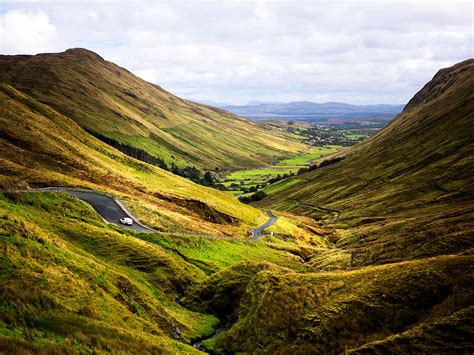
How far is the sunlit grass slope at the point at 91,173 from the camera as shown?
294ft

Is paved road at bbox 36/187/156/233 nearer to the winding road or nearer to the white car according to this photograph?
the winding road

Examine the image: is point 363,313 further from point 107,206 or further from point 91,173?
point 91,173

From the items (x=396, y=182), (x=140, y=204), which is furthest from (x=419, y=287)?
(x=396, y=182)

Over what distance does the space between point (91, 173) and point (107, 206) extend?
32845mm

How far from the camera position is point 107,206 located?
271 ft

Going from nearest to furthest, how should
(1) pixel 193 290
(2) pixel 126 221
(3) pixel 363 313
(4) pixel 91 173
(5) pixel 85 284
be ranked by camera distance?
(5) pixel 85 284, (3) pixel 363 313, (1) pixel 193 290, (2) pixel 126 221, (4) pixel 91 173

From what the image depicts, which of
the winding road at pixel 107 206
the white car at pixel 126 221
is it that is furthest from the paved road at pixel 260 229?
the white car at pixel 126 221

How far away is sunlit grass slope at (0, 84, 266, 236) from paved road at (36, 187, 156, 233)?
3.24m

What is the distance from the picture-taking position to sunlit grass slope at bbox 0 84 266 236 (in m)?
89.6

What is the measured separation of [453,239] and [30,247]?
5278 centimetres

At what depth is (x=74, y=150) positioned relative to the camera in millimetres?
123688

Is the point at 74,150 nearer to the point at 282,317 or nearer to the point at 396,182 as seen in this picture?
the point at 282,317

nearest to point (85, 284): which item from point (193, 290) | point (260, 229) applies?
point (193, 290)

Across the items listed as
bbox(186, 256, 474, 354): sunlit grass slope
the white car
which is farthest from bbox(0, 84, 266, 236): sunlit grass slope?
bbox(186, 256, 474, 354): sunlit grass slope
